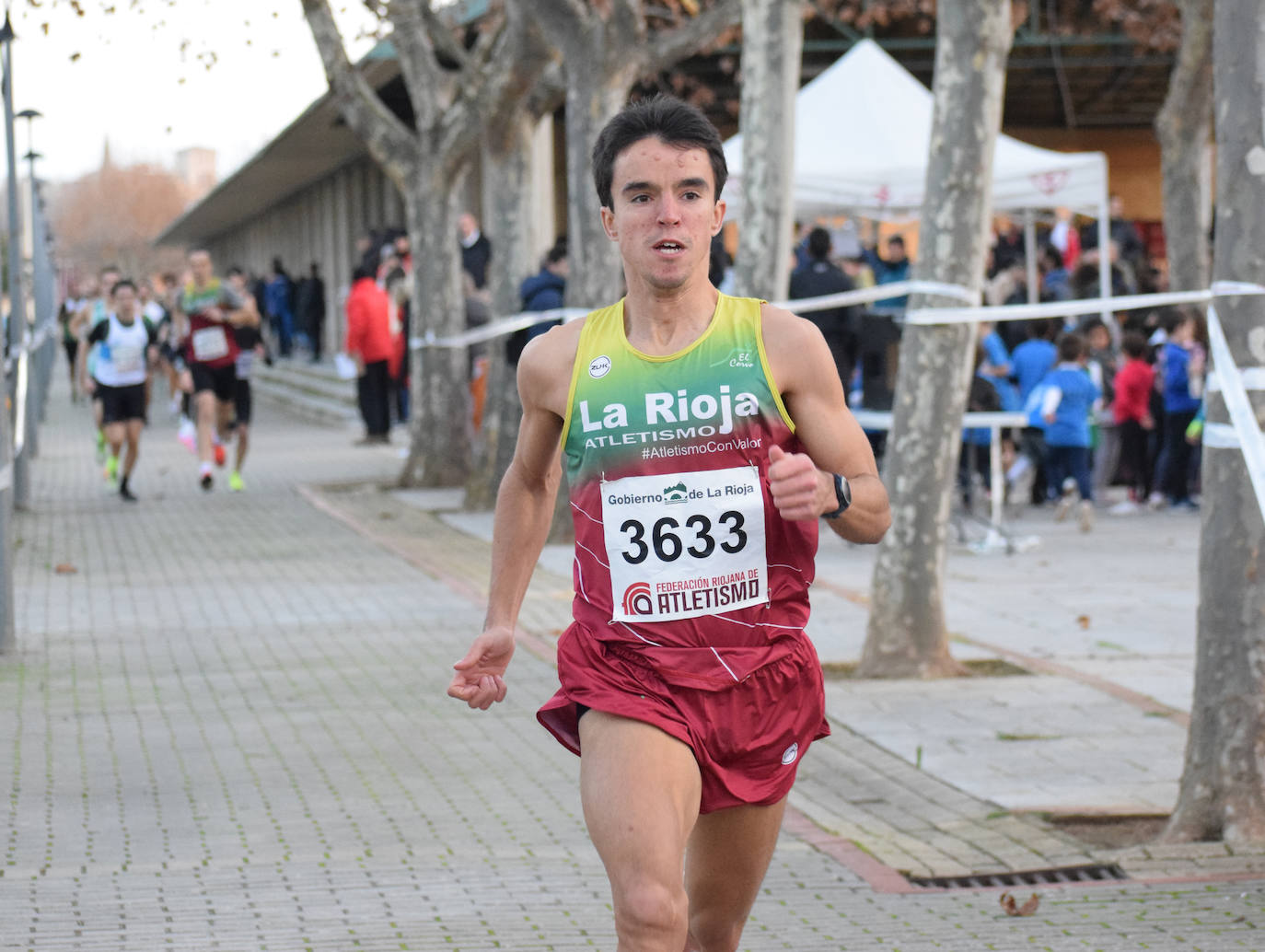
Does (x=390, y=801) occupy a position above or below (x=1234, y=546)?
below

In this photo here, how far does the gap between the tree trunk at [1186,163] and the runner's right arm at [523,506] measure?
53.2ft

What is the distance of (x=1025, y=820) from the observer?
266 inches

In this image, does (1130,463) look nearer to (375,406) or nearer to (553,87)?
(553,87)

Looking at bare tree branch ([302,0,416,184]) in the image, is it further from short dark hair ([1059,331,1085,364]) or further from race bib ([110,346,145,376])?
short dark hair ([1059,331,1085,364])

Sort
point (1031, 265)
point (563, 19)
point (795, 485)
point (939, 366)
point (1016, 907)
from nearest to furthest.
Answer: point (795, 485) < point (1016, 907) < point (939, 366) < point (563, 19) < point (1031, 265)

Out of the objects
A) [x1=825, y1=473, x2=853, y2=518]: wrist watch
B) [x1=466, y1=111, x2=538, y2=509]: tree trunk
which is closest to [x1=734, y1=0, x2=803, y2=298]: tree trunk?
[x1=466, y1=111, x2=538, y2=509]: tree trunk

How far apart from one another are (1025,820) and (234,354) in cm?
1406

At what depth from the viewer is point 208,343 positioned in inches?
765

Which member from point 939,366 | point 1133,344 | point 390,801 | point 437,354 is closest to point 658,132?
point 390,801

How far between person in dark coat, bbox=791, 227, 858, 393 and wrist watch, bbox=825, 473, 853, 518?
1219 centimetres

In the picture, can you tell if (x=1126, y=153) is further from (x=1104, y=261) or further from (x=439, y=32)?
(x=439, y=32)

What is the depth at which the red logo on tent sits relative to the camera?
19188 mm

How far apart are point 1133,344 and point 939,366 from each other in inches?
339

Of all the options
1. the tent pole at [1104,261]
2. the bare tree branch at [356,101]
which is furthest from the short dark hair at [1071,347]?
the bare tree branch at [356,101]
